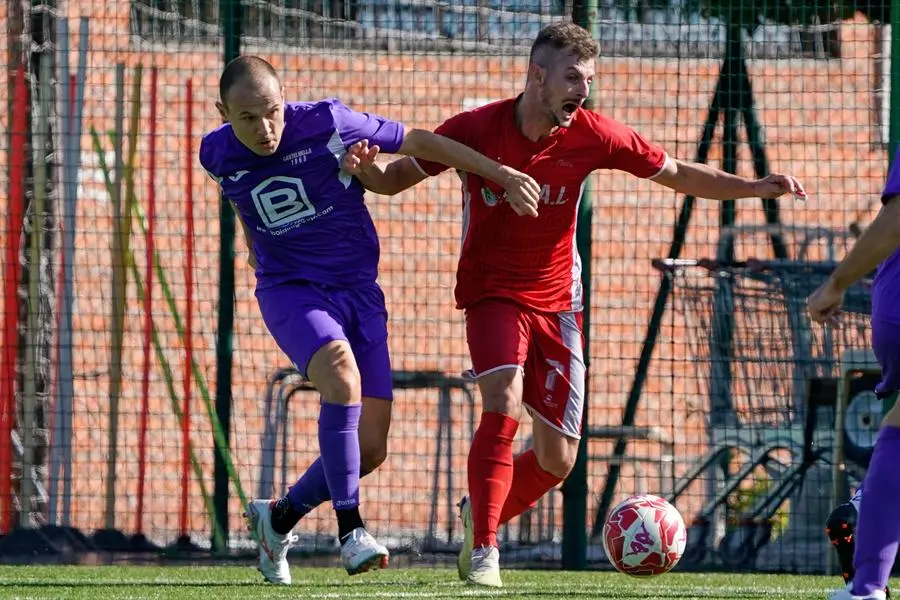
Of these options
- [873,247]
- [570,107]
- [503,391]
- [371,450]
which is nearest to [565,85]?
[570,107]

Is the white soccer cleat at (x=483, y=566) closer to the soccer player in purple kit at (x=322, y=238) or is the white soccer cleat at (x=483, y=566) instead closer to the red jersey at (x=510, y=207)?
the soccer player in purple kit at (x=322, y=238)

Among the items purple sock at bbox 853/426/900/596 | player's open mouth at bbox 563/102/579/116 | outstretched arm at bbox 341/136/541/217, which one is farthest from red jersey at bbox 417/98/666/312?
purple sock at bbox 853/426/900/596

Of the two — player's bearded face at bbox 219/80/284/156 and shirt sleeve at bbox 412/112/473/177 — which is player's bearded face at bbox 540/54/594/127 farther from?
player's bearded face at bbox 219/80/284/156

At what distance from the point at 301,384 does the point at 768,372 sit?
2715mm

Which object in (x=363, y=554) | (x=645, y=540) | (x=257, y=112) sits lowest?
(x=645, y=540)

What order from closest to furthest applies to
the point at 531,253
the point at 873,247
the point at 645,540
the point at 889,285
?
the point at 873,247 → the point at 889,285 → the point at 645,540 → the point at 531,253

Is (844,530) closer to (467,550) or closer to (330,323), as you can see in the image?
(467,550)

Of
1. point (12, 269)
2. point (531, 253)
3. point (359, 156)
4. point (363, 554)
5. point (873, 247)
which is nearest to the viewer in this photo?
point (873, 247)

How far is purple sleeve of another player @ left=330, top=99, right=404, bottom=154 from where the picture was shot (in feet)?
18.8

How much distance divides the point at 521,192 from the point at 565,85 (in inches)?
24.7

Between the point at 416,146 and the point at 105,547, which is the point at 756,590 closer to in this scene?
the point at 416,146

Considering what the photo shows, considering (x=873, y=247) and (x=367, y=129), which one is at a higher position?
(x=367, y=129)

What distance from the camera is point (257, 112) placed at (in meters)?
5.51

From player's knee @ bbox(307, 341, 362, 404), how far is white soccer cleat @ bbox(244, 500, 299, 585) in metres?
0.89
